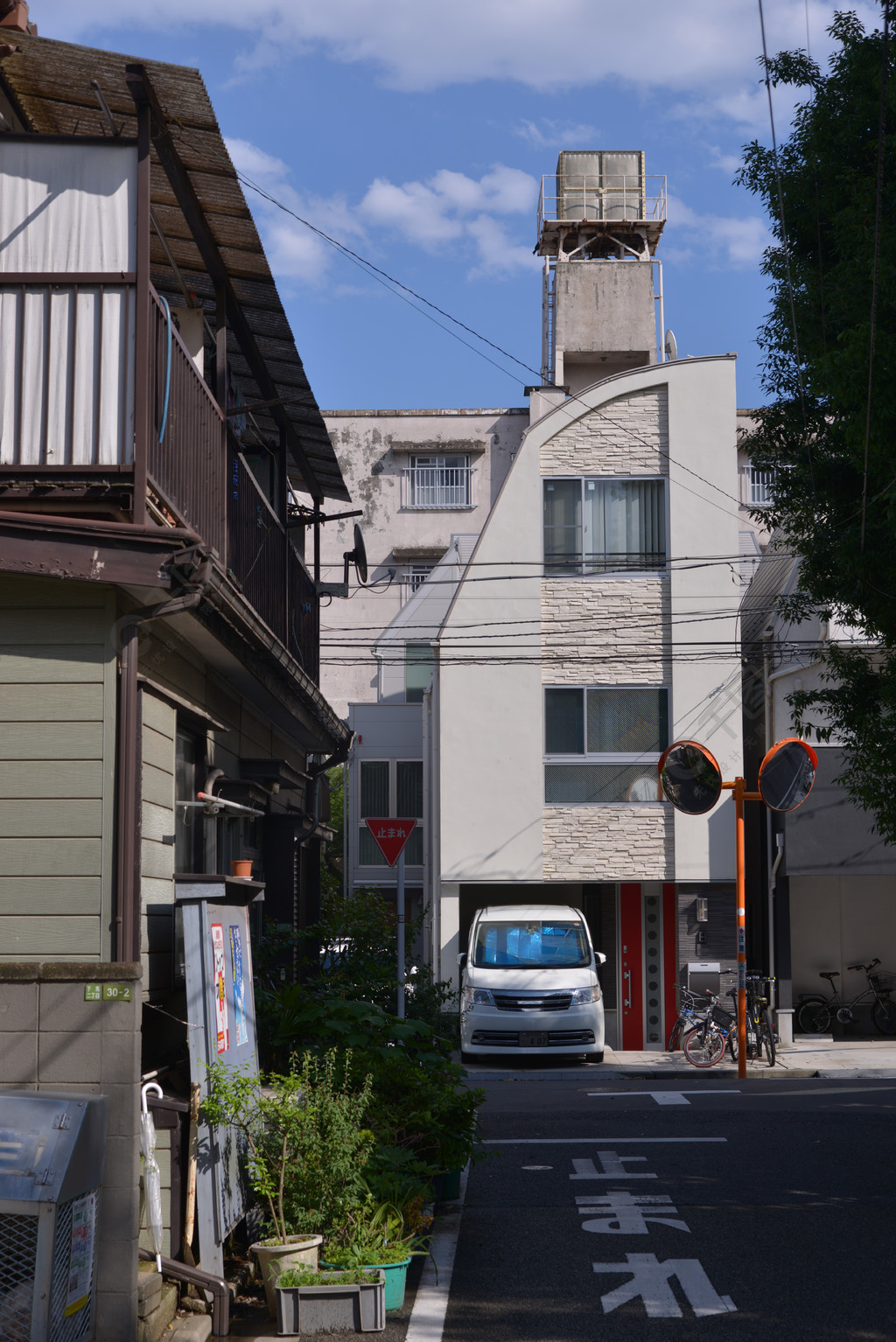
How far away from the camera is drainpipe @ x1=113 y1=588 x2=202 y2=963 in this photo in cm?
588

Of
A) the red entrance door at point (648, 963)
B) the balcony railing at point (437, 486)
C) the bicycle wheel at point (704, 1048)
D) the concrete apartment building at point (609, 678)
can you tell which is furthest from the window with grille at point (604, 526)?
the balcony railing at point (437, 486)

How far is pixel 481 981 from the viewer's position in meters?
17.9

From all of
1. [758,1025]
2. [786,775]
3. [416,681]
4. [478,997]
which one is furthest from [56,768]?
[416,681]

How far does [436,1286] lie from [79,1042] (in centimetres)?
247

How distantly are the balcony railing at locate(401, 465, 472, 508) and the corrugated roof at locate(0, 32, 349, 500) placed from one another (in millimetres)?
26584

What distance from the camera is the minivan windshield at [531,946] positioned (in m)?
18.5

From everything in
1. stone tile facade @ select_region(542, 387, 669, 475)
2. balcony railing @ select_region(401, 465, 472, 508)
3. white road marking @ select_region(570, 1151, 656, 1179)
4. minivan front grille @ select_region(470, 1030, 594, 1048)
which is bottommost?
minivan front grille @ select_region(470, 1030, 594, 1048)

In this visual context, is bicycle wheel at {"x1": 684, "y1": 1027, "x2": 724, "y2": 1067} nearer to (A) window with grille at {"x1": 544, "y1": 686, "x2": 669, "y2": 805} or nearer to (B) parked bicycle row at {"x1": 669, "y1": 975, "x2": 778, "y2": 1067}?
(B) parked bicycle row at {"x1": 669, "y1": 975, "x2": 778, "y2": 1067}

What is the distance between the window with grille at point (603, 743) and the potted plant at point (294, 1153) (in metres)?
15.6

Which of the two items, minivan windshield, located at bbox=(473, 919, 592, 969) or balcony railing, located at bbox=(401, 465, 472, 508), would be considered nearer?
minivan windshield, located at bbox=(473, 919, 592, 969)

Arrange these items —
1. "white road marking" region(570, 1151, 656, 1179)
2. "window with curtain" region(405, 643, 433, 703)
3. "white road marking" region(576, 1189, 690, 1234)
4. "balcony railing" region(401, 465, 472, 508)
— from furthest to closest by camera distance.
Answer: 1. "balcony railing" region(401, 465, 472, 508)
2. "window with curtain" region(405, 643, 433, 703)
3. "white road marking" region(570, 1151, 656, 1179)
4. "white road marking" region(576, 1189, 690, 1234)

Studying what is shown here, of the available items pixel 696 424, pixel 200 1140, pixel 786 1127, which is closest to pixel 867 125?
pixel 786 1127

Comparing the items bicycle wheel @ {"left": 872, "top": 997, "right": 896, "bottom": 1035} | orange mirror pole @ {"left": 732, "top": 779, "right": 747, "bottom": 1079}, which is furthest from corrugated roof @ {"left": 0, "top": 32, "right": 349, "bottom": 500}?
bicycle wheel @ {"left": 872, "top": 997, "right": 896, "bottom": 1035}

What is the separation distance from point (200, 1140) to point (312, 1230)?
0.79 m
